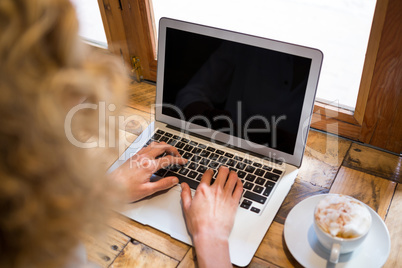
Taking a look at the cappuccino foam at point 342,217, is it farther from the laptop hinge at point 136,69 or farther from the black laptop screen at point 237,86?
the laptop hinge at point 136,69

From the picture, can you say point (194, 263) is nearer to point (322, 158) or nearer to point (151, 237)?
point (151, 237)

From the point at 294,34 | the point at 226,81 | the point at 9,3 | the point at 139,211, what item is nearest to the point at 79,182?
the point at 9,3

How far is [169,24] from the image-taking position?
94cm

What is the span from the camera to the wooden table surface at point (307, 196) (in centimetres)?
78

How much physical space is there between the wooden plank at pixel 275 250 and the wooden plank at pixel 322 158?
0.60ft

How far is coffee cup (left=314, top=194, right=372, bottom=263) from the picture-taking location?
0.68m

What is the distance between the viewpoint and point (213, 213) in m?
0.80

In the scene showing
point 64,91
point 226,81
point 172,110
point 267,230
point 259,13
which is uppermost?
point 64,91

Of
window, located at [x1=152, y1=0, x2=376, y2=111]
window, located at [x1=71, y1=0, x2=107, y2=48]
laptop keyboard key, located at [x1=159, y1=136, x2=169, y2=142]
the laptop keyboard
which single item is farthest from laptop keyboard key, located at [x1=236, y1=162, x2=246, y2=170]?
window, located at [x1=71, y1=0, x2=107, y2=48]

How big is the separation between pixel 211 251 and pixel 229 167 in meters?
0.25

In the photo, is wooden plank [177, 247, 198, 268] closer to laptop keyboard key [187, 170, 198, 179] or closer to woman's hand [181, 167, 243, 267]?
woman's hand [181, 167, 243, 267]

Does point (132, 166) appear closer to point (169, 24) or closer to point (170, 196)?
point (170, 196)

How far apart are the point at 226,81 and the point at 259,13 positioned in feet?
0.80

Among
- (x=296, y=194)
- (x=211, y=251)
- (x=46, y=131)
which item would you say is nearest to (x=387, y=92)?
(x=296, y=194)
